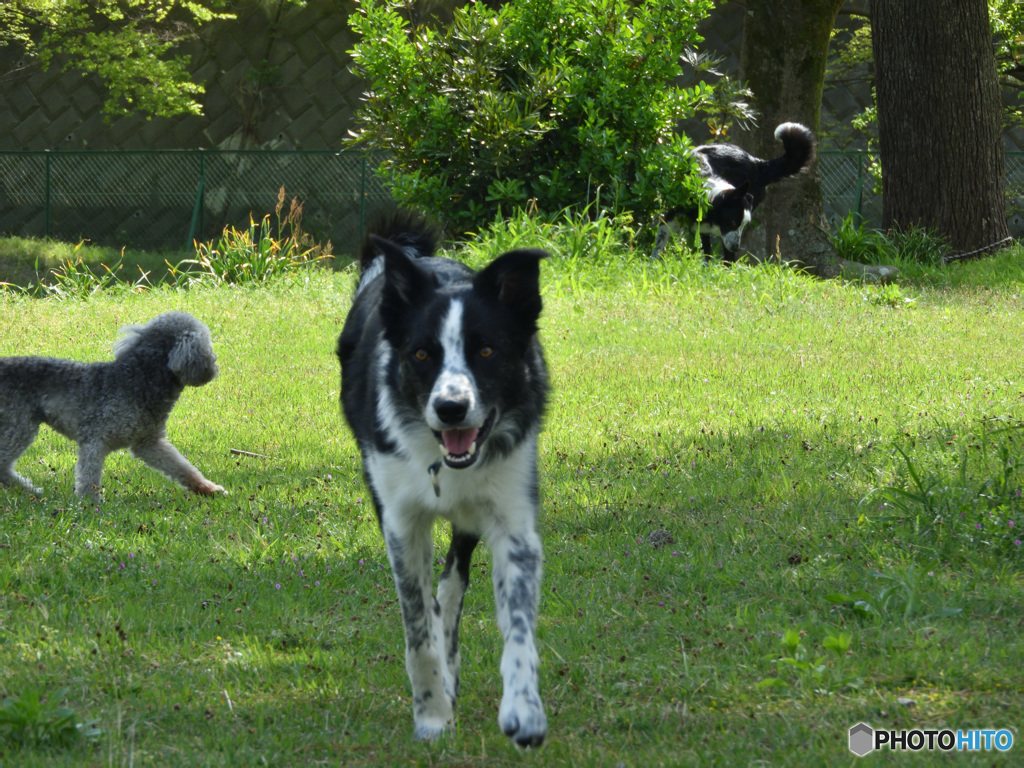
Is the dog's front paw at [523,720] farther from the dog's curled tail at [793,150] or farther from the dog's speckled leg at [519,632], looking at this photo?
the dog's curled tail at [793,150]

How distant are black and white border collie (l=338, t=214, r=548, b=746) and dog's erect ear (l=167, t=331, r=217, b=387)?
7.79 ft

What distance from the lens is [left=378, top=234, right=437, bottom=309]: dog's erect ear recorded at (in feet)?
10.5

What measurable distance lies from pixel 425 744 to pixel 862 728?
1182 mm

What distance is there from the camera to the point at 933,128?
12406mm

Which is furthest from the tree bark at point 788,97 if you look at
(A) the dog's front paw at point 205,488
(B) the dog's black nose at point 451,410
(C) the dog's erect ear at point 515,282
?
(B) the dog's black nose at point 451,410

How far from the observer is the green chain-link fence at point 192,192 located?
1862cm

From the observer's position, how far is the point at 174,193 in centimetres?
1956

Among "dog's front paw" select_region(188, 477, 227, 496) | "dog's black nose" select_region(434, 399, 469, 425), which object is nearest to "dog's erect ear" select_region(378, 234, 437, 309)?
"dog's black nose" select_region(434, 399, 469, 425)

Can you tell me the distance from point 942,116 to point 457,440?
36.5 feet

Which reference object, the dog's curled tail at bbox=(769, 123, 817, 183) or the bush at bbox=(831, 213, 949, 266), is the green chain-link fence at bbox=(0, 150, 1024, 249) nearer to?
the bush at bbox=(831, 213, 949, 266)

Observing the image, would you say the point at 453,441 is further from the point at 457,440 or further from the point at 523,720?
the point at 523,720

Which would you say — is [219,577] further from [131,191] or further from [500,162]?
[131,191]

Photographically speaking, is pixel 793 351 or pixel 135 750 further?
pixel 793 351

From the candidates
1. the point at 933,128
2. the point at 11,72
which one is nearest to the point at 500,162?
the point at 933,128
